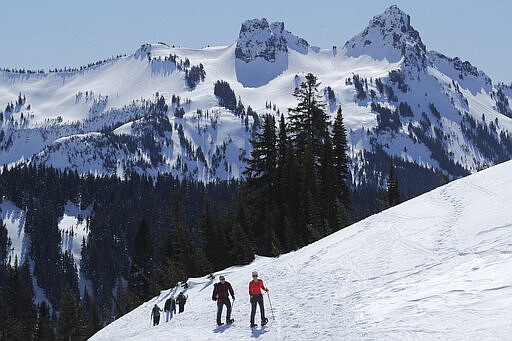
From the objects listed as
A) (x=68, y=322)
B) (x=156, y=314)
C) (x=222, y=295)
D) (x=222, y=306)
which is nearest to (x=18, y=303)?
(x=68, y=322)

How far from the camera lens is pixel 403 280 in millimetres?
16938

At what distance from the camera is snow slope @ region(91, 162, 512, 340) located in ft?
43.2

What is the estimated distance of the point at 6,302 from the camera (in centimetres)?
6844

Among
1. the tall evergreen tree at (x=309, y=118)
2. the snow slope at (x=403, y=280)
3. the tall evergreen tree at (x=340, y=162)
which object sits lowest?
the snow slope at (x=403, y=280)

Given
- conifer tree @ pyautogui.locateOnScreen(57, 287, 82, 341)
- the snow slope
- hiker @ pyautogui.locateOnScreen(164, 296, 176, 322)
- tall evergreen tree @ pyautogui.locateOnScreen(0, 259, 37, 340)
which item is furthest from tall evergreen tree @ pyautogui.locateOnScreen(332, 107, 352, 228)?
tall evergreen tree @ pyautogui.locateOnScreen(0, 259, 37, 340)

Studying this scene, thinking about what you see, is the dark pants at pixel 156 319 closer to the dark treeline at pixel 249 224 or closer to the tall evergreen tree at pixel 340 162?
the dark treeline at pixel 249 224

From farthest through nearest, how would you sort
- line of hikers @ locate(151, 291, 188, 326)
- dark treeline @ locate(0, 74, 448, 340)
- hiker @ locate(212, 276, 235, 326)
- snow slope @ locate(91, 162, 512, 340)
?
dark treeline @ locate(0, 74, 448, 340) → line of hikers @ locate(151, 291, 188, 326) → hiker @ locate(212, 276, 235, 326) → snow slope @ locate(91, 162, 512, 340)

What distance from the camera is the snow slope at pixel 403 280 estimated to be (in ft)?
43.2

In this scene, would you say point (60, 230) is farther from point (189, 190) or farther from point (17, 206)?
point (189, 190)

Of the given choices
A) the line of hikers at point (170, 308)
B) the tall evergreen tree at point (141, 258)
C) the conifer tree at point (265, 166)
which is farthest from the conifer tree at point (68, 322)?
the line of hikers at point (170, 308)

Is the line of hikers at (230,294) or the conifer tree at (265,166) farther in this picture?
the conifer tree at (265,166)

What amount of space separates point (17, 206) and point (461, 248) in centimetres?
17209

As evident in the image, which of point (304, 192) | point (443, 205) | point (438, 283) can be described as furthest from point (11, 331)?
point (438, 283)

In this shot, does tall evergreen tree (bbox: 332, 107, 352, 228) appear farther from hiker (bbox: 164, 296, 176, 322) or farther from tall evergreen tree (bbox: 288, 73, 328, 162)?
hiker (bbox: 164, 296, 176, 322)
